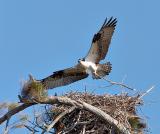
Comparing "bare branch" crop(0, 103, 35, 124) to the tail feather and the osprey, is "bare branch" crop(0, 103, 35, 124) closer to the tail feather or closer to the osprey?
the osprey

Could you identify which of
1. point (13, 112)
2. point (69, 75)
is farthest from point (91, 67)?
point (13, 112)

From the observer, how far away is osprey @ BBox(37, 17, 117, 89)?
35.3 feet

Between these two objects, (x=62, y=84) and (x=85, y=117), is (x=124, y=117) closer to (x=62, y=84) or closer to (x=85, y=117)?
(x=85, y=117)

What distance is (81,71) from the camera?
11180mm

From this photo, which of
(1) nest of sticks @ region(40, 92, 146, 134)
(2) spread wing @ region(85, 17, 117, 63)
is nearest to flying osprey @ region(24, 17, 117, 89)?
(2) spread wing @ region(85, 17, 117, 63)

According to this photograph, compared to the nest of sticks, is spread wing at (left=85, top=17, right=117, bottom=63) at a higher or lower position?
higher

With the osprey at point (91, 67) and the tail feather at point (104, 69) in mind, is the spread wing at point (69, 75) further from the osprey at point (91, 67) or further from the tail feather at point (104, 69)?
the tail feather at point (104, 69)

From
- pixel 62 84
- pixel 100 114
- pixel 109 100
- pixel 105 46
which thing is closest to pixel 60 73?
pixel 62 84

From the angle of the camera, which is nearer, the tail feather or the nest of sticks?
the nest of sticks

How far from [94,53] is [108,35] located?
1.89ft

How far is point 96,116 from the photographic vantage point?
8609mm

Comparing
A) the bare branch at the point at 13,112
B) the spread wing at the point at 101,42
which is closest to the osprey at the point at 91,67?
the spread wing at the point at 101,42

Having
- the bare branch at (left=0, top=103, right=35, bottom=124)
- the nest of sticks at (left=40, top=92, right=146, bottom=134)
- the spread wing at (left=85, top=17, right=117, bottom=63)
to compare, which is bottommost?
the bare branch at (left=0, top=103, right=35, bottom=124)

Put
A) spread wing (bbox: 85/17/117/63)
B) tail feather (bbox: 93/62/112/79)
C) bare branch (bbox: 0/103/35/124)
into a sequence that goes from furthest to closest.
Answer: tail feather (bbox: 93/62/112/79) < spread wing (bbox: 85/17/117/63) < bare branch (bbox: 0/103/35/124)
